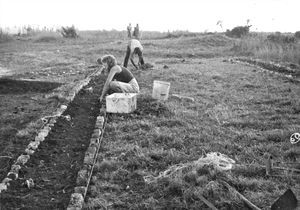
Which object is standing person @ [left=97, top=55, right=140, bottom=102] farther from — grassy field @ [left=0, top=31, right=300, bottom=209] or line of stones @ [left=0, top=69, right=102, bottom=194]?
line of stones @ [left=0, top=69, right=102, bottom=194]

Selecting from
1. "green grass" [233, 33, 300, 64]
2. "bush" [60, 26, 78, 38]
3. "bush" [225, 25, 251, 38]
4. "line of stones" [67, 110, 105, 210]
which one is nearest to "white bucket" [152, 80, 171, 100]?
"line of stones" [67, 110, 105, 210]

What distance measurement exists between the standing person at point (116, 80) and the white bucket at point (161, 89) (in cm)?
47

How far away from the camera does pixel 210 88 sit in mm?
9867

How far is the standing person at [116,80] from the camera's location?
300 inches

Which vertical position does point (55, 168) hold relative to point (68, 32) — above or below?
below

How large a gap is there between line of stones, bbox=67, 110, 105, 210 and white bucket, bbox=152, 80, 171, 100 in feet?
7.06

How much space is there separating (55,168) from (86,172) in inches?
24.8

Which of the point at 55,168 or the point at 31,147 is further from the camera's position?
→ the point at 31,147

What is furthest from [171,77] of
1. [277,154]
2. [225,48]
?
[225,48]

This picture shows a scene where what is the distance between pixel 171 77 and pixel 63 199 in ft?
26.3

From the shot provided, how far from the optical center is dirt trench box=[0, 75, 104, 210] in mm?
3834

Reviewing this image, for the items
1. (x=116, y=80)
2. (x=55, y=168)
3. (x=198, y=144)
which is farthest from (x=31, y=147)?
(x=116, y=80)

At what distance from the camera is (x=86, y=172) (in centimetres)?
430

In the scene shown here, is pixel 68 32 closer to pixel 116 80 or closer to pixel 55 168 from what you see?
pixel 116 80
